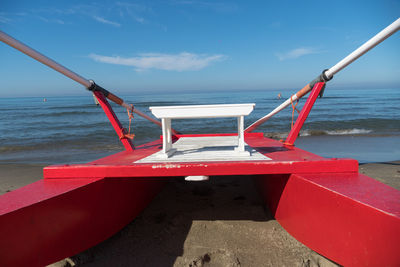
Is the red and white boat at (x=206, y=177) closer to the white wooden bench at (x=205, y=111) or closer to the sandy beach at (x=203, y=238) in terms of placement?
the white wooden bench at (x=205, y=111)

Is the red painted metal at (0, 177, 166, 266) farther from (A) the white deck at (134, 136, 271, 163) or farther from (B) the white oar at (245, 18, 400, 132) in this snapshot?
(B) the white oar at (245, 18, 400, 132)

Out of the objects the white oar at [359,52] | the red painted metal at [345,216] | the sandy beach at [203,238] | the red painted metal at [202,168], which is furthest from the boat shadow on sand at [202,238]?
the white oar at [359,52]

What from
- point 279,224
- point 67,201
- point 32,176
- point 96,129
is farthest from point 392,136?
point 96,129

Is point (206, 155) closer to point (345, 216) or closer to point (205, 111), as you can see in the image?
point (205, 111)

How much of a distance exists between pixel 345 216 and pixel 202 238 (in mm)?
1541

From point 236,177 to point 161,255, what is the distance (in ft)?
9.15

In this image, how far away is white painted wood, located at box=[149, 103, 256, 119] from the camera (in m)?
2.65

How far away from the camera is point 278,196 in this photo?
279 centimetres

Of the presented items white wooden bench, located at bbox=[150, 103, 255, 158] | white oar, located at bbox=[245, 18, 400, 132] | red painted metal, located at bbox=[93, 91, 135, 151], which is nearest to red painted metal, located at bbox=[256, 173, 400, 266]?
white wooden bench, located at bbox=[150, 103, 255, 158]

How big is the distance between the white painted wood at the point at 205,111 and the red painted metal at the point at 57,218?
924 mm

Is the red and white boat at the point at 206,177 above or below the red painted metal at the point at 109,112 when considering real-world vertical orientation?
below

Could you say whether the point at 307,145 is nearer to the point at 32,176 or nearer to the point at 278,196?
the point at 278,196

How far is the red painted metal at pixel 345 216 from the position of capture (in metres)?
1.51

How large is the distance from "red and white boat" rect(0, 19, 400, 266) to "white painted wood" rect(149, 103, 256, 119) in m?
0.01
